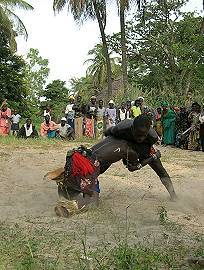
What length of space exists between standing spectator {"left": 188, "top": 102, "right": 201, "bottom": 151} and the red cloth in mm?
7421

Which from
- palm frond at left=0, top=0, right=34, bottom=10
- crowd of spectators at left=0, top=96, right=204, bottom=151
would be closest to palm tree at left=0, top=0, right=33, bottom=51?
palm frond at left=0, top=0, right=34, bottom=10

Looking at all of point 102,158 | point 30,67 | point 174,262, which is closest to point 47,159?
point 102,158

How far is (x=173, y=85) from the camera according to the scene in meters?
26.0

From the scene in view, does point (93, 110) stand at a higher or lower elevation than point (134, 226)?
higher

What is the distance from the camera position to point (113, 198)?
6.39 metres

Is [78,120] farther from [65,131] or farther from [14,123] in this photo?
[14,123]

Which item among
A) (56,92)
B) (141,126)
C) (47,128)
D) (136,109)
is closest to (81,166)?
A: (141,126)

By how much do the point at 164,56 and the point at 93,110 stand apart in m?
12.3

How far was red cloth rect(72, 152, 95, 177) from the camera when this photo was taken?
5.61 metres

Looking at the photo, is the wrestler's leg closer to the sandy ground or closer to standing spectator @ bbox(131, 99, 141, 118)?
the sandy ground

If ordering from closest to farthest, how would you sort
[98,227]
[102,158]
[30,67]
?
1. [98,227]
2. [102,158]
3. [30,67]

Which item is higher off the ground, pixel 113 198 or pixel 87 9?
pixel 87 9

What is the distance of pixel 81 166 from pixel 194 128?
7.55 metres

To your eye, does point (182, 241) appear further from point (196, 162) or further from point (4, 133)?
point (4, 133)
